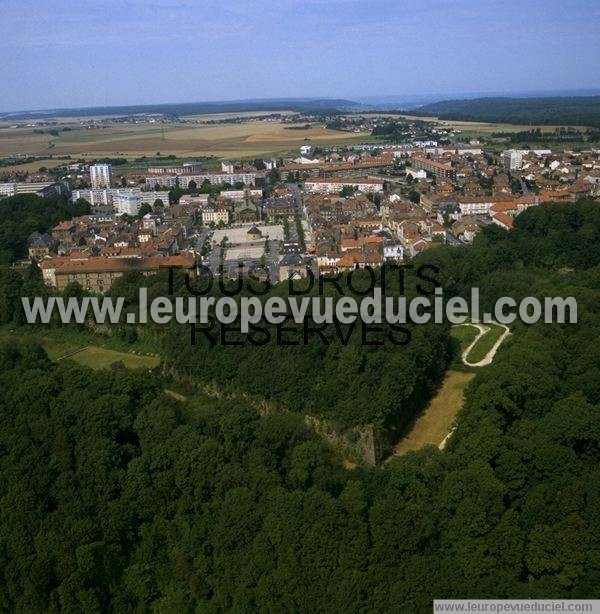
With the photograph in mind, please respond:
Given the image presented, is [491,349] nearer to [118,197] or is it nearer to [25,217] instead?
[25,217]

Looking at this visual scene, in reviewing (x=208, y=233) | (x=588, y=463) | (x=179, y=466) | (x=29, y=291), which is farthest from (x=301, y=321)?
(x=208, y=233)

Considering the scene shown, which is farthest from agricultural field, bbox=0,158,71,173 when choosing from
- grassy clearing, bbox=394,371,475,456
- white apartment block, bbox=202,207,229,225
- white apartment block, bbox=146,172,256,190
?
grassy clearing, bbox=394,371,475,456

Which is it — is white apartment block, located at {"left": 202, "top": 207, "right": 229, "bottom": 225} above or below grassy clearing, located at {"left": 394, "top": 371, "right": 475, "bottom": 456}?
above

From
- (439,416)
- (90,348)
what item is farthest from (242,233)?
(439,416)

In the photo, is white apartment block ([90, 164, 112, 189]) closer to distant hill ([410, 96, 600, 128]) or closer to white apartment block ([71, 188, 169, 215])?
white apartment block ([71, 188, 169, 215])

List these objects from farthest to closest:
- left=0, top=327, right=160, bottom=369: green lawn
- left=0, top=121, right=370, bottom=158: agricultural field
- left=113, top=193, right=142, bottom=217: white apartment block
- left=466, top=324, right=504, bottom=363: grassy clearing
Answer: left=0, top=121, right=370, bottom=158: agricultural field → left=113, top=193, right=142, bottom=217: white apartment block → left=0, top=327, right=160, bottom=369: green lawn → left=466, top=324, right=504, bottom=363: grassy clearing

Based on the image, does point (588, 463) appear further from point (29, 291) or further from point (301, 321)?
point (29, 291)

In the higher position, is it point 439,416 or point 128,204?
point 128,204
